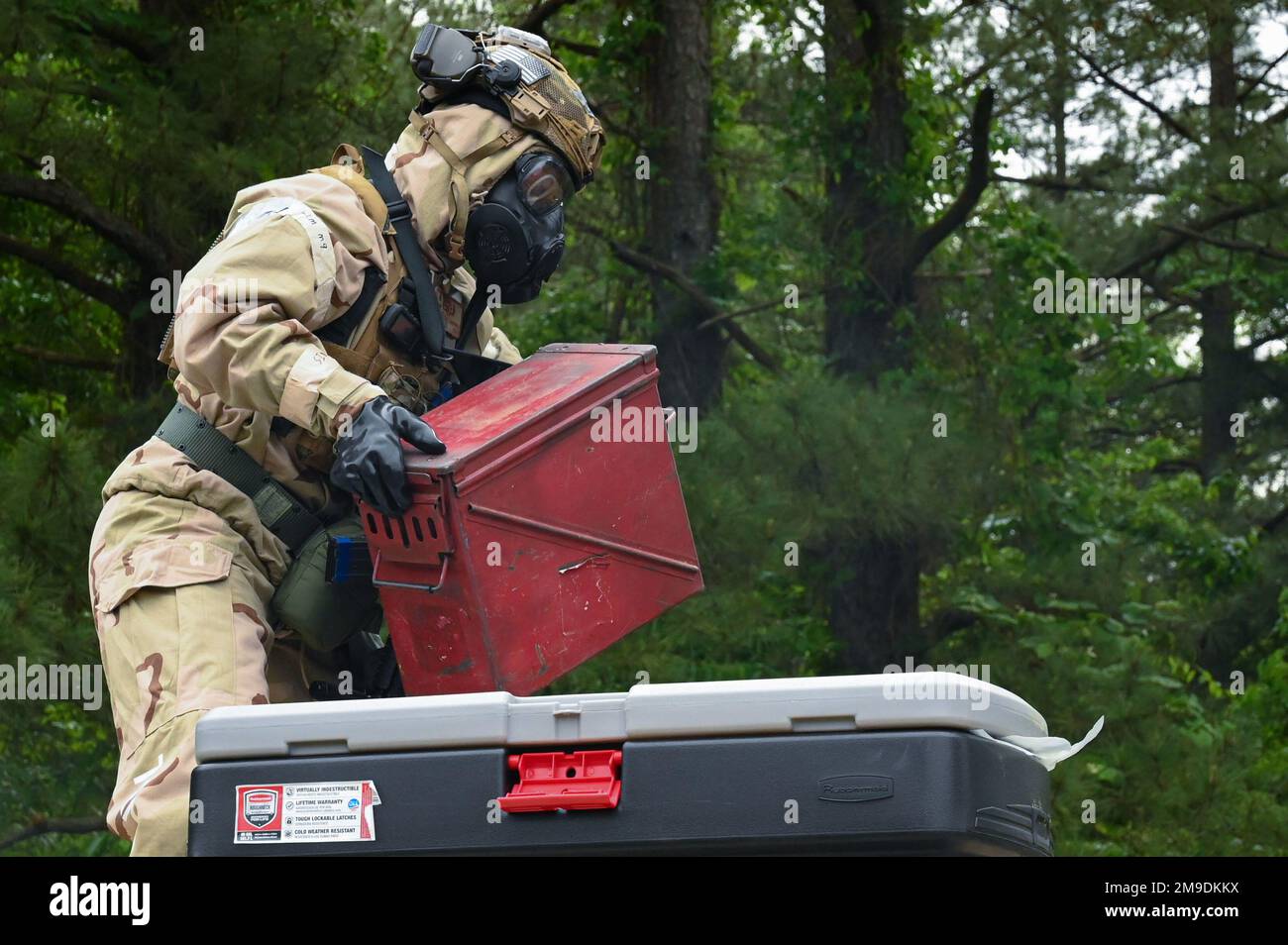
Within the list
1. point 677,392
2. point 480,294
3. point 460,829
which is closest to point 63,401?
point 677,392

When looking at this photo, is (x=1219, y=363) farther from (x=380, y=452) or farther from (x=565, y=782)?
(x=565, y=782)

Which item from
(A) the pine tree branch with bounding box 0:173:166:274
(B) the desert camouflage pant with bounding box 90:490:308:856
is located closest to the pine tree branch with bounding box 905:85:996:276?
(A) the pine tree branch with bounding box 0:173:166:274

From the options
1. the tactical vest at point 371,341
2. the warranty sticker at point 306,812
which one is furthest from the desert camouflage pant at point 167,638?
the warranty sticker at point 306,812

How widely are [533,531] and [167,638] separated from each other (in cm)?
63

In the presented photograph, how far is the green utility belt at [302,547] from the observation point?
3158 mm

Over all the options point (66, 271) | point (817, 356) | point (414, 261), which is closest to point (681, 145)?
point (817, 356)

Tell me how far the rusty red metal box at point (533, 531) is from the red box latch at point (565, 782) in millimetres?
739

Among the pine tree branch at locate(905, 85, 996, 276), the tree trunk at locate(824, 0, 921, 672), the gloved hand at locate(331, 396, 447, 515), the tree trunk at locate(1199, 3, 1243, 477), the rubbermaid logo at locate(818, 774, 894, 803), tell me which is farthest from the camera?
the tree trunk at locate(1199, 3, 1243, 477)

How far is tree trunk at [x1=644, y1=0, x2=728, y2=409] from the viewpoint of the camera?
29.6ft

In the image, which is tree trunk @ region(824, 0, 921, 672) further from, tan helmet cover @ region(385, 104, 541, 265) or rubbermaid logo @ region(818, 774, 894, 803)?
rubbermaid logo @ region(818, 774, 894, 803)

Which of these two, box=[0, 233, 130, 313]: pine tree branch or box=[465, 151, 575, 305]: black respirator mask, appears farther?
box=[0, 233, 130, 313]: pine tree branch

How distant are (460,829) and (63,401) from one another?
6533 millimetres
